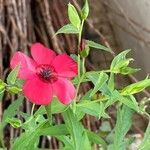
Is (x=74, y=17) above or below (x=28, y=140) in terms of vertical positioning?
above

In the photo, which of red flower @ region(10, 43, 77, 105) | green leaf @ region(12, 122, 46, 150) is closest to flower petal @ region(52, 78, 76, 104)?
red flower @ region(10, 43, 77, 105)

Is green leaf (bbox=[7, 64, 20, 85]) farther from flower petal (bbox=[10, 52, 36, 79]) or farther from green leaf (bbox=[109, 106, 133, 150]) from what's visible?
green leaf (bbox=[109, 106, 133, 150])

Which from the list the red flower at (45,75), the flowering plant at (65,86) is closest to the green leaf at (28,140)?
the flowering plant at (65,86)

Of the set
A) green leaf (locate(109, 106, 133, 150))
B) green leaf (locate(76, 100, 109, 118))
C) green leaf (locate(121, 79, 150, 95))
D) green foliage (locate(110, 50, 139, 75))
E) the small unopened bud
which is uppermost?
the small unopened bud

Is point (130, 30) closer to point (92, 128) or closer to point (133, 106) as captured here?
point (92, 128)

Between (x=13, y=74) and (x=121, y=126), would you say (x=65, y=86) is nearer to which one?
(x=13, y=74)

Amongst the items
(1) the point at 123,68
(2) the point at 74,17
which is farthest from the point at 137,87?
(2) the point at 74,17

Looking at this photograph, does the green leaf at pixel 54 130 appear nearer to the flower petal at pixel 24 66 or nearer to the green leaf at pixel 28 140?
the green leaf at pixel 28 140
